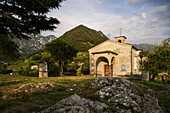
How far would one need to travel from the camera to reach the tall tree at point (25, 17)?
22.4ft

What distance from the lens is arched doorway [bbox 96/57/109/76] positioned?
24.0 meters

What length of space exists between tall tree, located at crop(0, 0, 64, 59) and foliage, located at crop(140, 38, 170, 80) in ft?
46.4

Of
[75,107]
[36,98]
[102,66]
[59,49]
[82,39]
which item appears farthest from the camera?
[82,39]

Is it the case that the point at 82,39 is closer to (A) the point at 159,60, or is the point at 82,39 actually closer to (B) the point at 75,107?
(A) the point at 159,60

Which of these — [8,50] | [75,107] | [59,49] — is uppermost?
[59,49]

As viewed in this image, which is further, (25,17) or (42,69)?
(42,69)

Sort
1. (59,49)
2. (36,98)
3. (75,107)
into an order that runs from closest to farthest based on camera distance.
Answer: (75,107), (36,98), (59,49)

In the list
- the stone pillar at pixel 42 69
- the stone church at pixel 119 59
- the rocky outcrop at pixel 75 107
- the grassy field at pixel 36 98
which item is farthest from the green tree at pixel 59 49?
the rocky outcrop at pixel 75 107

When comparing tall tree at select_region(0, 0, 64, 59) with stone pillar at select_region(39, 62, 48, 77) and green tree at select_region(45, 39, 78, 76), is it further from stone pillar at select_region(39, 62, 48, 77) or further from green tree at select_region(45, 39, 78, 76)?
green tree at select_region(45, 39, 78, 76)

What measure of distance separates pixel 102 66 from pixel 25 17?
19.7m

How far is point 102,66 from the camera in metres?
24.5

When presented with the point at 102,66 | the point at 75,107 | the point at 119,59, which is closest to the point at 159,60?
the point at 119,59

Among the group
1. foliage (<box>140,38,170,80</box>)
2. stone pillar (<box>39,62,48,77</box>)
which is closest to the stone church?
foliage (<box>140,38,170,80</box>)

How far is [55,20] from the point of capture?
863 cm
